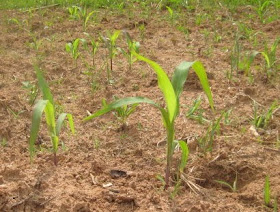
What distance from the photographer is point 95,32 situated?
362 cm

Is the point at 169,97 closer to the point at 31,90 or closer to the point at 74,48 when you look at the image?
the point at 31,90

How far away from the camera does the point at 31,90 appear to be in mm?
2379

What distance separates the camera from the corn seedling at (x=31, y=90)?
2.36m

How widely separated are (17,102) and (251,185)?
1289 mm

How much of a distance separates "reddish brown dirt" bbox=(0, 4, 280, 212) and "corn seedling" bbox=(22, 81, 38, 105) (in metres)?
0.03

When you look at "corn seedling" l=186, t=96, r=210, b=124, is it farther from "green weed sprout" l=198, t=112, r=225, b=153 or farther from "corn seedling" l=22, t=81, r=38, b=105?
"corn seedling" l=22, t=81, r=38, b=105

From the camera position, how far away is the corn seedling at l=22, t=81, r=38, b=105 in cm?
236

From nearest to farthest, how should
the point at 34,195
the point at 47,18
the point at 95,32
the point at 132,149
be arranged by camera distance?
the point at 34,195
the point at 132,149
the point at 95,32
the point at 47,18

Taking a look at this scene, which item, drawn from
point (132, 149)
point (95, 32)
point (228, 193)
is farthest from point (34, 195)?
point (95, 32)

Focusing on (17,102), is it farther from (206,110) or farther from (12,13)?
(12,13)

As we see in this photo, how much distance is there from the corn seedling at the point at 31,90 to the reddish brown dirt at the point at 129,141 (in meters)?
0.03

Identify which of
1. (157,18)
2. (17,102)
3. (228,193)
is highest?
(157,18)

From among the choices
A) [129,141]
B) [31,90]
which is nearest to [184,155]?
[129,141]

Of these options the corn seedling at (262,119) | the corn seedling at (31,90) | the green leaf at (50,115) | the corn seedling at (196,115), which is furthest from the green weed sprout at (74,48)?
the corn seedling at (262,119)
